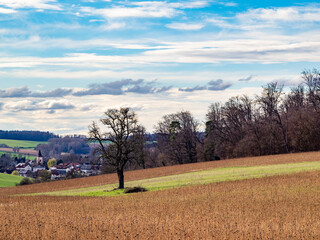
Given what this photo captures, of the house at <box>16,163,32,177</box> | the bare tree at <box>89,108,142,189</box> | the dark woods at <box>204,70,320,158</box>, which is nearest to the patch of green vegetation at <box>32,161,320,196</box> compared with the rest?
the bare tree at <box>89,108,142,189</box>

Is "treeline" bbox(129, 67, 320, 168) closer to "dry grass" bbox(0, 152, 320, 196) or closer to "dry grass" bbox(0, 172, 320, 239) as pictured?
"dry grass" bbox(0, 152, 320, 196)

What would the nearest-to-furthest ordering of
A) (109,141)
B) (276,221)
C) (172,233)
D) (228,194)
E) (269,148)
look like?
(172,233), (276,221), (228,194), (109,141), (269,148)

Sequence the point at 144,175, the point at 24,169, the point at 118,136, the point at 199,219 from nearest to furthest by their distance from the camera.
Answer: the point at 199,219 → the point at 118,136 → the point at 144,175 → the point at 24,169

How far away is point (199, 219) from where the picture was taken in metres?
19.9

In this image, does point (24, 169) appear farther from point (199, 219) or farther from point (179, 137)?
point (199, 219)

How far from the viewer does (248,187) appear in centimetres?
3350

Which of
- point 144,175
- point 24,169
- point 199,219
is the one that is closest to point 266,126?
point 144,175

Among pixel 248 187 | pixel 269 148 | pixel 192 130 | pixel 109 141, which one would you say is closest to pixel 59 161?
pixel 192 130

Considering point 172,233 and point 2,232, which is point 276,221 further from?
point 2,232

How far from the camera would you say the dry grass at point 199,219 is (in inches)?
621

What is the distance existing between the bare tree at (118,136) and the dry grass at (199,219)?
1392cm

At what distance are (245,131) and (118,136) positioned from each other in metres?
53.1

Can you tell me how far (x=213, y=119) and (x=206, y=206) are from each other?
7908cm

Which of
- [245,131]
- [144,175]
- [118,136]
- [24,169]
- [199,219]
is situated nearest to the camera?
[199,219]
